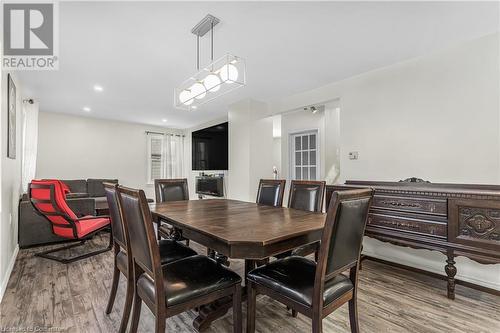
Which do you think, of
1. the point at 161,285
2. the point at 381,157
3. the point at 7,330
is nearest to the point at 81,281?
the point at 7,330

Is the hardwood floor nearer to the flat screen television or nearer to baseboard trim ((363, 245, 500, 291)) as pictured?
baseboard trim ((363, 245, 500, 291))

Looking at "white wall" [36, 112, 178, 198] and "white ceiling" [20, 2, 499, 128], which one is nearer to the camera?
"white ceiling" [20, 2, 499, 128]

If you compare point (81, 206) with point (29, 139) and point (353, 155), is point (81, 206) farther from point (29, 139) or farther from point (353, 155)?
point (353, 155)

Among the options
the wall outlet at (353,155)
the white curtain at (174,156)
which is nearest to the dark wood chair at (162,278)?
the wall outlet at (353,155)

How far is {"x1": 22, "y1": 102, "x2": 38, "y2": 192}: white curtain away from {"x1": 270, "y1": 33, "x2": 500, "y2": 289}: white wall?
5.19 metres

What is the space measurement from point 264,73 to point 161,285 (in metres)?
2.84

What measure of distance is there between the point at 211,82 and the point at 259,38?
0.70 metres

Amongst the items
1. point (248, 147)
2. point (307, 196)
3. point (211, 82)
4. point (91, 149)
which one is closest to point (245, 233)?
point (307, 196)

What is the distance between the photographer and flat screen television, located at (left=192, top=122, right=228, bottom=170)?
17.6 feet

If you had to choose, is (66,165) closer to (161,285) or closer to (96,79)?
(96,79)

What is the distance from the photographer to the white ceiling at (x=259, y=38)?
194 centimetres

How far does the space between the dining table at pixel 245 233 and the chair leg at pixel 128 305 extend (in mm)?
442

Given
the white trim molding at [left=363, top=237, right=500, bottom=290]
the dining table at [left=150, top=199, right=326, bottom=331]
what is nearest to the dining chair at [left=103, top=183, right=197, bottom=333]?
the dining table at [left=150, top=199, right=326, bottom=331]

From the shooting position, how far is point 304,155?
216 inches
